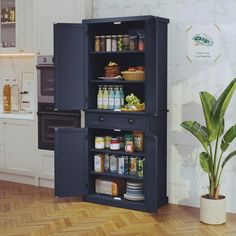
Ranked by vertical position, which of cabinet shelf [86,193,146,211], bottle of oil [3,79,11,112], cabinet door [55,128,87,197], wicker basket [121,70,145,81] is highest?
wicker basket [121,70,145,81]

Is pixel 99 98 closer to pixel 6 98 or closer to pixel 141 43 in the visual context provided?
pixel 141 43

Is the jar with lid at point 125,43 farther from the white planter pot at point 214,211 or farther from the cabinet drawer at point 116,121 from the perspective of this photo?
the white planter pot at point 214,211

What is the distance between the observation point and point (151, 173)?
15.8 ft

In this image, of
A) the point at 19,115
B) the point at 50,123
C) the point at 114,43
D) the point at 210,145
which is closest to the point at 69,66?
the point at 114,43

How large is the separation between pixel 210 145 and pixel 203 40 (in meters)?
1.08

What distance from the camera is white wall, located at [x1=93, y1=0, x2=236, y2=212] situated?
188 inches

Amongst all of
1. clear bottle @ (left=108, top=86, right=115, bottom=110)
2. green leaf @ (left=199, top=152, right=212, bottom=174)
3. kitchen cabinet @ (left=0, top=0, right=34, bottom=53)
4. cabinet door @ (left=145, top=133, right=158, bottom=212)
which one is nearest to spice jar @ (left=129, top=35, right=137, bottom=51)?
clear bottle @ (left=108, top=86, right=115, bottom=110)

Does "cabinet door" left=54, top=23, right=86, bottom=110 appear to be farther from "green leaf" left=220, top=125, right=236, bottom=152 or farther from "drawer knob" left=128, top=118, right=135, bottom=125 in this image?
"green leaf" left=220, top=125, right=236, bottom=152

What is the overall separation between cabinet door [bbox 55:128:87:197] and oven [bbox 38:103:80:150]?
0.30 meters

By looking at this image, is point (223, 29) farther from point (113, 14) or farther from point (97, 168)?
point (97, 168)

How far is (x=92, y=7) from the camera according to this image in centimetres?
553

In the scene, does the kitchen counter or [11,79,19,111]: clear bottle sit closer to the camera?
the kitchen counter

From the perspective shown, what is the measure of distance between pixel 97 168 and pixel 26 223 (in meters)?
1.06

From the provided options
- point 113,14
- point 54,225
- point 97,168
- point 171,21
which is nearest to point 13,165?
point 97,168
